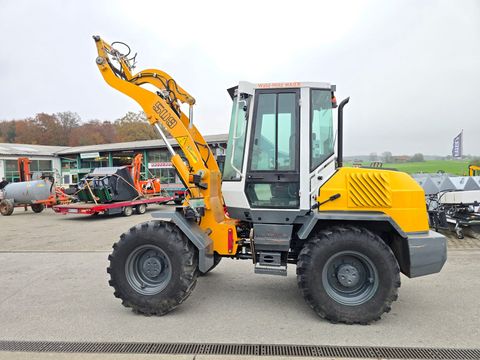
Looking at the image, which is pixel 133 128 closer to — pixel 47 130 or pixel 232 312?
pixel 47 130

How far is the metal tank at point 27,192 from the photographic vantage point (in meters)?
16.0

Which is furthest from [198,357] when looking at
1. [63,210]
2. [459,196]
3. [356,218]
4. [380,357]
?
[63,210]

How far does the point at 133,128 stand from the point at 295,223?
5325cm

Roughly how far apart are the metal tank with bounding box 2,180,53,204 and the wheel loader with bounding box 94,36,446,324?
14.9 metres

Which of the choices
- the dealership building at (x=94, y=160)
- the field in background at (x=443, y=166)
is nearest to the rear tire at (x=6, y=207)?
the dealership building at (x=94, y=160)

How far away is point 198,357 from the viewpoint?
3.00 m

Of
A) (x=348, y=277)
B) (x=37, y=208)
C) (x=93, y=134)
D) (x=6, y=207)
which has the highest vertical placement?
(x=93, y=134)

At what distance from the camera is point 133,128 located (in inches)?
2092

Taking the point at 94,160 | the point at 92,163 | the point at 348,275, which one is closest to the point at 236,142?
the point at 348,275

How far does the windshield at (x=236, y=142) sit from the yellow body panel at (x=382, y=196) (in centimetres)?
112

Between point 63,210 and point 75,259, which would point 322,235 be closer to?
point 75,259

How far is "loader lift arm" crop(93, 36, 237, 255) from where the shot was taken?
432cm

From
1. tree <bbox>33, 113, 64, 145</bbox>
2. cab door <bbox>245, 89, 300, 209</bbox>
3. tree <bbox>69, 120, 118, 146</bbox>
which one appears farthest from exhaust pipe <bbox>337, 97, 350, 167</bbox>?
tree <bbox>33, 113, 64, 145</bbox>

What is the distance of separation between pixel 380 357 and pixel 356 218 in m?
1.41
